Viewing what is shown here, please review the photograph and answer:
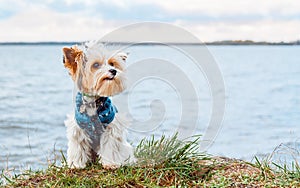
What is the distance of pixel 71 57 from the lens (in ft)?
14.8

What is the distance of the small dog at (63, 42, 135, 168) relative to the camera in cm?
452

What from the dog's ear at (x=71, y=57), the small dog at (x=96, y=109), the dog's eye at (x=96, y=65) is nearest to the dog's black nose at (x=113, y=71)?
the small dog at (x=96, y=109)

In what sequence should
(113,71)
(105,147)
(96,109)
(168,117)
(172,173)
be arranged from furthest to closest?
(168,117), (105,147), (96,109), (172,173), (113,71)

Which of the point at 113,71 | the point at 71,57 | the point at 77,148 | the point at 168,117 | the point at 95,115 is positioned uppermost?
the point at 71,57

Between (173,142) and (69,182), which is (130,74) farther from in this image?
(69,182)

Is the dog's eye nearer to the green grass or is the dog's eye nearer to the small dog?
the small dog

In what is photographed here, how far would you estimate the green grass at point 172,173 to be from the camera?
4.46m

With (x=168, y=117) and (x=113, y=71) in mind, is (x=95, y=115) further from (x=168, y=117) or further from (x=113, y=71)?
(x=168, y=117)

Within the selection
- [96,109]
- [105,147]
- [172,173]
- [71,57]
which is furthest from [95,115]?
[172,173]

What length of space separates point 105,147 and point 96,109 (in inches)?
18.0

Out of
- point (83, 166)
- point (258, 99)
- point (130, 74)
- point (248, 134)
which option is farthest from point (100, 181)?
point (258, 99)

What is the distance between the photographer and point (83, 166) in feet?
16.8

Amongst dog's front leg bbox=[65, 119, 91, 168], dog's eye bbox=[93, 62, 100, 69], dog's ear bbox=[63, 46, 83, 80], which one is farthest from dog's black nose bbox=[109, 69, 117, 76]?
dog's front leg bbox=[65, 119, 91, 168]

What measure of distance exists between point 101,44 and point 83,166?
54.4 inches
